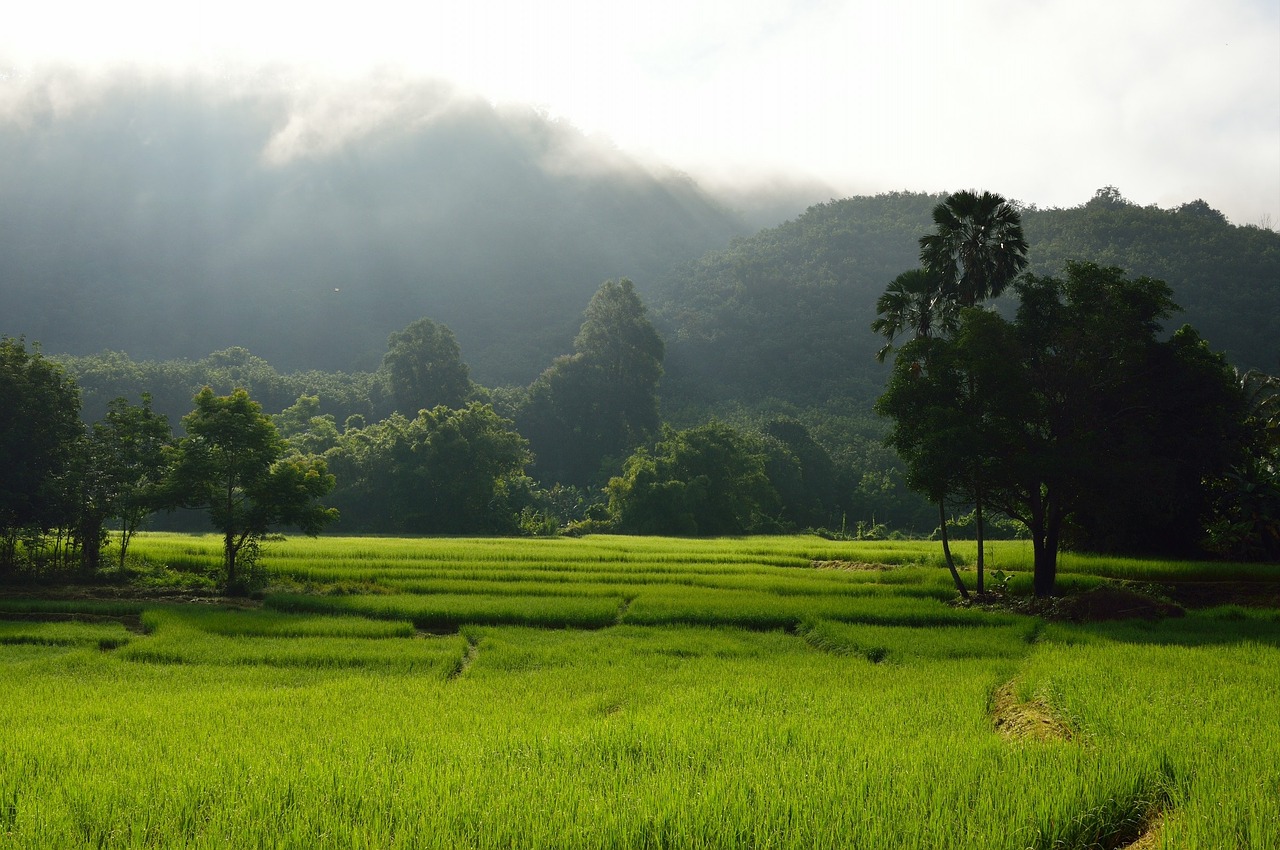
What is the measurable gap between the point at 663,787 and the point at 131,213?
19240 centimetres

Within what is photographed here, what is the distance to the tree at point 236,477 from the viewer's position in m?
23.7

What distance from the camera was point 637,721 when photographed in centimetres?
A: 921

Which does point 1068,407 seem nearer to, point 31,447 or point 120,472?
point 120,472

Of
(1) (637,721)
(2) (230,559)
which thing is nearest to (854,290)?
(2) (230,559)

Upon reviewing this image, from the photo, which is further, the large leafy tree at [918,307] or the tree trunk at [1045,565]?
the large leafy tree at [918,307]

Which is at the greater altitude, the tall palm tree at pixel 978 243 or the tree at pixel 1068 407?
Answer: the tall palm tree at pixel 978 243

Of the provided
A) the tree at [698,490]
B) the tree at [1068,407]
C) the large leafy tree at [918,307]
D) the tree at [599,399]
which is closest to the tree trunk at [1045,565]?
the tree at [1068,407]


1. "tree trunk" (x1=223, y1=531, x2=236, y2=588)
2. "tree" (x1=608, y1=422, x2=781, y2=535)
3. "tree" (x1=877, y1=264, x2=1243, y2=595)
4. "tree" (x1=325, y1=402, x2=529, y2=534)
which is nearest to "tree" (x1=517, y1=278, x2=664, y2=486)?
"tree" (x1=608, y1=422, x2=781, y2=535)

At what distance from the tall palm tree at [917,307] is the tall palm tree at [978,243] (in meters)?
0.42

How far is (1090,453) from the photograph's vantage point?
2062cm

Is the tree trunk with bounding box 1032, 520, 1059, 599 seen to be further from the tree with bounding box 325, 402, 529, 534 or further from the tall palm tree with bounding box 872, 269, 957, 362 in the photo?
the tree with bounding box 325, 402, 529, 534

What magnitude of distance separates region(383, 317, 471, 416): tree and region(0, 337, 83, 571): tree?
5214 centimetres

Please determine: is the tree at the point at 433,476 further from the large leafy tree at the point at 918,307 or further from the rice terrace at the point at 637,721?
the large leafy tree at the point at 918,307

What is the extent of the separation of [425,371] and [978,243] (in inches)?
2441
